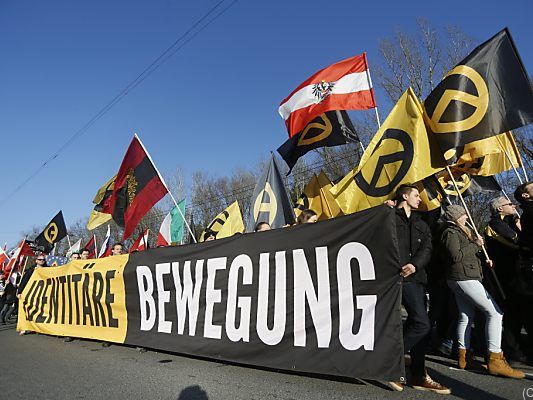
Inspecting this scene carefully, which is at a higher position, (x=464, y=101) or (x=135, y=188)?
(x=135, y=188)

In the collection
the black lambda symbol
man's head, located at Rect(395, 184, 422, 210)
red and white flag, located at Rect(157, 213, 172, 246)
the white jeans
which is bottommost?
the white jeans

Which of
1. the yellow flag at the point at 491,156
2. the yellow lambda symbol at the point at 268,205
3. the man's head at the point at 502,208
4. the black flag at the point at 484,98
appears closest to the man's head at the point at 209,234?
the yellow lambda symbol at the point at 268,205

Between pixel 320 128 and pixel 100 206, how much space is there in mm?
6445

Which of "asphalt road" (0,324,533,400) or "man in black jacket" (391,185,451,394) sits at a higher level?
"man in black jacket" (391,185,451,394)

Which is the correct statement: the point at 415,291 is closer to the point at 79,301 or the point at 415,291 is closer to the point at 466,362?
the point at 466,362

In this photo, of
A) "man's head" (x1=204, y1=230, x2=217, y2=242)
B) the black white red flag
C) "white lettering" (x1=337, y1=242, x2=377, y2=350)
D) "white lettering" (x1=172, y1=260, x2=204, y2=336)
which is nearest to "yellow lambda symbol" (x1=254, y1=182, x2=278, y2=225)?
the black white red flag

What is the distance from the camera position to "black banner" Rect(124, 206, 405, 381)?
3.87 meters

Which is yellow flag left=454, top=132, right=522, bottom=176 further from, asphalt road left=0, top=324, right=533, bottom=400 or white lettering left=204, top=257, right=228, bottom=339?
white lettering left=204, top=257, right=228, bottom=339

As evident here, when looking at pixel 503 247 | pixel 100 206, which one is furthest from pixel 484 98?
pixel 100 206

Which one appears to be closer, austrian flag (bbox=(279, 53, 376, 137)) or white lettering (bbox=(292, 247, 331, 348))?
white lettering (bbox=(292, 247, 331, 348))

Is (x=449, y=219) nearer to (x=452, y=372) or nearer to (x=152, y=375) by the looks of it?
(x=452, y=372)

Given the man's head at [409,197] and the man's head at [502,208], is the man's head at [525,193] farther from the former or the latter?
the man's head at [409,197]

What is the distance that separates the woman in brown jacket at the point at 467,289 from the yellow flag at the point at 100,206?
8.16 metres

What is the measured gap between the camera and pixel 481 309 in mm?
4242
